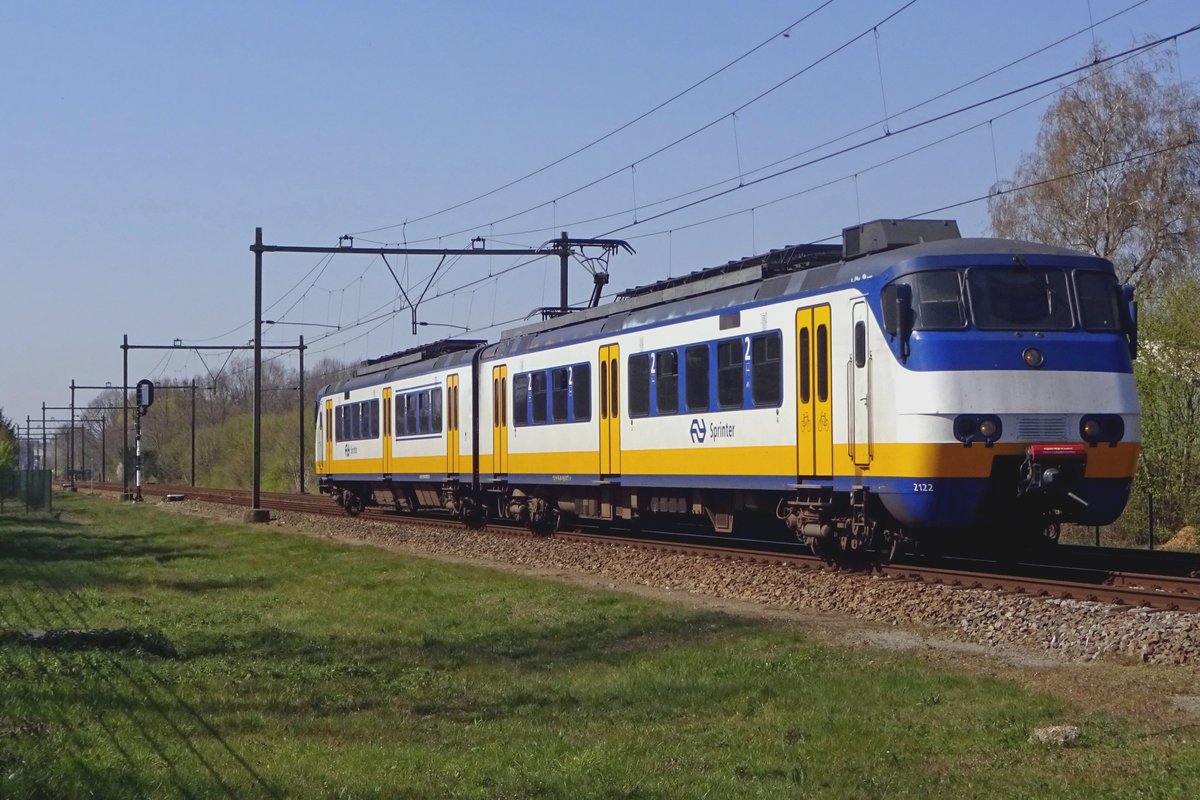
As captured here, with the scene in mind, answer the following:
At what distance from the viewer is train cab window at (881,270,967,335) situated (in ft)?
48.6

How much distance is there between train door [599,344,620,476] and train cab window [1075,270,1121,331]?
8596 millimetres

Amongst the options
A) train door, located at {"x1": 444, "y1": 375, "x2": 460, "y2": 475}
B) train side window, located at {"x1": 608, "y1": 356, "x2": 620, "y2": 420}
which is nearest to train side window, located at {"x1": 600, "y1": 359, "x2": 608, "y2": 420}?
train side window, located at {"x1": 608, "y1": 356, "x2": 620, "y2": 420}

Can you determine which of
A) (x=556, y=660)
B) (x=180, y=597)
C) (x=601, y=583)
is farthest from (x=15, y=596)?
(x=556, y=660)

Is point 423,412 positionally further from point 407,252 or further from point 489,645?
point 489,645

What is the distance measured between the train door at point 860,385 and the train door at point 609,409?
7.02 metres

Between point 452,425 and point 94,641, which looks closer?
point 94,641

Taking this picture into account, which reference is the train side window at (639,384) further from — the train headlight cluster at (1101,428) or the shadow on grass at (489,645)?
the train headlight cluster at (1101,428)

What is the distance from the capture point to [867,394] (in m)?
15.5

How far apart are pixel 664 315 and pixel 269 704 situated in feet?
40.0

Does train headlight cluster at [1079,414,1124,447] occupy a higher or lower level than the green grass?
higher

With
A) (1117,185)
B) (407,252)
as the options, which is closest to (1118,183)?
(1117,185)

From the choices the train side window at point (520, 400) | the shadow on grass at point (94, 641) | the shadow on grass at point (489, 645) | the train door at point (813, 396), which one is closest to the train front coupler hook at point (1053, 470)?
the train door at point (813, 396)

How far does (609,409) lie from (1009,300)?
8.87 m

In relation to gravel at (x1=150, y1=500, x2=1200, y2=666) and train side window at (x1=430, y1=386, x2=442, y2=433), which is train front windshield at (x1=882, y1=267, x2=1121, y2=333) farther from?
train side window at (x1=430, y1=386, x2=442, y2=433)
